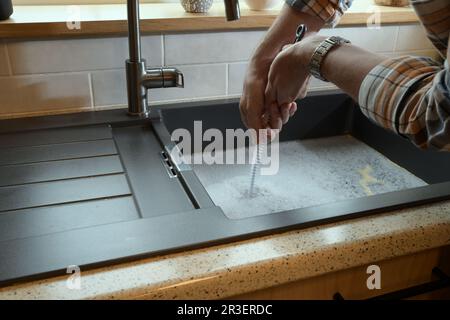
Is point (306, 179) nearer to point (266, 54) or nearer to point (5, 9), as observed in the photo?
point (266, 54)

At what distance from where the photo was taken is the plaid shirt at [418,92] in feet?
1.50

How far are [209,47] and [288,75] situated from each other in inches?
14.9

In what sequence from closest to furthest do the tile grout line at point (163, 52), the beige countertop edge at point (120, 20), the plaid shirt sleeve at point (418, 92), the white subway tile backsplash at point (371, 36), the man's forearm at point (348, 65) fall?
the plaid shirt sleeve at point (418, 92) < the man's forearm at point (348, 65) < the beige countertop edge at point (120, 20) < the tile grout line at point (163, 52) < the white subway tile backsplash at point (371, 36)

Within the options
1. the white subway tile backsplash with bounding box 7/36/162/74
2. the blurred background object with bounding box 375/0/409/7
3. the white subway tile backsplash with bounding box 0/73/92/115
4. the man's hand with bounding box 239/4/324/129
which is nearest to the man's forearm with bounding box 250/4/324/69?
the man's hand with bounding box 239/4/324/129

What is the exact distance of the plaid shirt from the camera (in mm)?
456

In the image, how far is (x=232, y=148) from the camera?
3.56ft

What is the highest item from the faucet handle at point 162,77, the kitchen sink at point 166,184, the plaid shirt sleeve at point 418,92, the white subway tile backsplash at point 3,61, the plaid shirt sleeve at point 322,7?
the plaid shirt sleeve at point 322,7

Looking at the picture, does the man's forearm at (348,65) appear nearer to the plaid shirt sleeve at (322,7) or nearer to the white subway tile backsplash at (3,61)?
the plaid shirt sleeve at (322,7)

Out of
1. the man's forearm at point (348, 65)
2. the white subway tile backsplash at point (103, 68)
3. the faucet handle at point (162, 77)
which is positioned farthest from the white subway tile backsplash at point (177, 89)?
the man's forearm at point (348, 65)

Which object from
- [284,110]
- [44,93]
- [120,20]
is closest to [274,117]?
[284,110]

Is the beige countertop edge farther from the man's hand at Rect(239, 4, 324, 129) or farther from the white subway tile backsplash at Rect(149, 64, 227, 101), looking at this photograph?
the man's hand at Rect(239, 4, 324, 129)

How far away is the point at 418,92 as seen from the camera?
493 mm

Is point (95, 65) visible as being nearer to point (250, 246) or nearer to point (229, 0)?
point (229, 0)

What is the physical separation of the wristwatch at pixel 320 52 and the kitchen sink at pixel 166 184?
0.19 m
